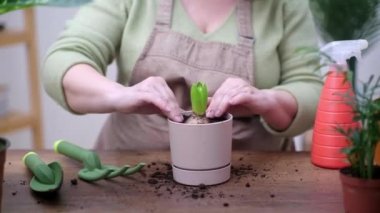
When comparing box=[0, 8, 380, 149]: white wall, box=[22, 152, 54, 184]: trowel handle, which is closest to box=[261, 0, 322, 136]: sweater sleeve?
box=[22, 152, 54, 184]: trowel handle

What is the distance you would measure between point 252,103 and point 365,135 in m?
0.33

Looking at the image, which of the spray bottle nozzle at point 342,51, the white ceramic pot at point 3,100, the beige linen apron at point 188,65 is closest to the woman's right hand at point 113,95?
the beige linen apron at point 188,65

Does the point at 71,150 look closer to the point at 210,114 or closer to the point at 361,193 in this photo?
the point at 210,114

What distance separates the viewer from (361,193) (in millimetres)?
596

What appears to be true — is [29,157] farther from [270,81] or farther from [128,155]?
[270,81]

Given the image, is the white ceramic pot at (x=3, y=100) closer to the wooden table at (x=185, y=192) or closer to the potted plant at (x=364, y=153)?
the wooden table at (x=185, y=192)

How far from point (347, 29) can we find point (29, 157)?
0.77m

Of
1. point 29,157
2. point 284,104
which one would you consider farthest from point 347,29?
point 29,157

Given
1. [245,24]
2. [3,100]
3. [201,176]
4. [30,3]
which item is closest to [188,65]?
[245,24]

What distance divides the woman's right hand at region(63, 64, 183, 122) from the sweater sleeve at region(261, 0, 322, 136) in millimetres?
278

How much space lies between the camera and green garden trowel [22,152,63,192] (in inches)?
29.2

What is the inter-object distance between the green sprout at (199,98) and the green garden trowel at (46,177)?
0.22 metres

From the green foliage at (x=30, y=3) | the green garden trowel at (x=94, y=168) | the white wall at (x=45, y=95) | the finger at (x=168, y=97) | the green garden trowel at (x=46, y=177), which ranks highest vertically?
the green foliage at (x=30, y=3)

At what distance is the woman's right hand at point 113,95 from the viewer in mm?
834
